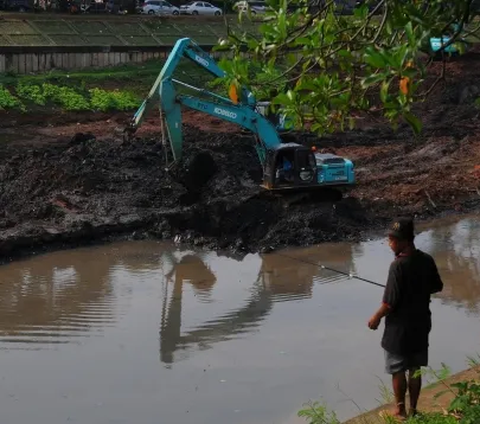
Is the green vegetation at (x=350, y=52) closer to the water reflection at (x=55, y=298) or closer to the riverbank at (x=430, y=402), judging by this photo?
the riverbank at (x=430, y=402)

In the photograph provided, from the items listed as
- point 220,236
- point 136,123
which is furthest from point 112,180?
point 220,236

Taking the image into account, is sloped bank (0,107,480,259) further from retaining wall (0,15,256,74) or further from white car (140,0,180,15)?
white car (140,0,180,15)

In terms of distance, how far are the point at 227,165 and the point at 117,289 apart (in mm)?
8693

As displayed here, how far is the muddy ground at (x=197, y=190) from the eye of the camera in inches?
761

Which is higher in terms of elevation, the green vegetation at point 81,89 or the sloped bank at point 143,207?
the green vegetation at point 81,89

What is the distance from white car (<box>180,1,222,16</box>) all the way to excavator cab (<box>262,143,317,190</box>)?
36.8m

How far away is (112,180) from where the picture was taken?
72.6 feet

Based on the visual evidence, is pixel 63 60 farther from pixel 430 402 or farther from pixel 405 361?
pixel 405 361

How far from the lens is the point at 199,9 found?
185 feet

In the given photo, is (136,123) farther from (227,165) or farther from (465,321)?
(465,321)

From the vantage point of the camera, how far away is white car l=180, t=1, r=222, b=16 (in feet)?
183

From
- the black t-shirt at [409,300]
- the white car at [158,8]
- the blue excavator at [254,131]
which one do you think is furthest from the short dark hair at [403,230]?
the white car at [158,8]

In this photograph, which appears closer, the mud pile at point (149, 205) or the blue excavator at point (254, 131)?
the mud pile at point (149, 205)

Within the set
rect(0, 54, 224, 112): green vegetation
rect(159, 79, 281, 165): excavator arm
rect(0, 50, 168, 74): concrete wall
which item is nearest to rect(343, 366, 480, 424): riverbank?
rect(159, 79, 281, 165): excavator arm
